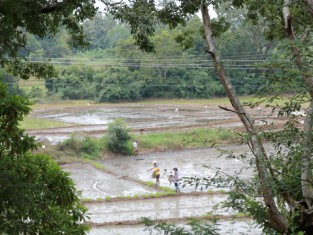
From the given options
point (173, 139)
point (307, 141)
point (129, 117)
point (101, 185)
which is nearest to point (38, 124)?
point (129, 117)

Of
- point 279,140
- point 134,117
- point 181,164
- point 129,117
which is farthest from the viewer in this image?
point 134,117

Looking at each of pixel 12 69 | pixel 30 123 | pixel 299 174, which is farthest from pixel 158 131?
pixel 299 174

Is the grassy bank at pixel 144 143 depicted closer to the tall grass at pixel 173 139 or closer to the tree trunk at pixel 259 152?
the tall grass at pixel 173 139

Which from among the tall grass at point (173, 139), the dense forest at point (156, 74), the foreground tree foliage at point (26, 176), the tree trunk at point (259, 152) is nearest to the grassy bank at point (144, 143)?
the tall grass at point (173, 139)

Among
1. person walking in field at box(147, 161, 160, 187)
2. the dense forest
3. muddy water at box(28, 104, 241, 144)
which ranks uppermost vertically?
the dense forest

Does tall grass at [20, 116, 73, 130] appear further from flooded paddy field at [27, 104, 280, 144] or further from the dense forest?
the dense forest

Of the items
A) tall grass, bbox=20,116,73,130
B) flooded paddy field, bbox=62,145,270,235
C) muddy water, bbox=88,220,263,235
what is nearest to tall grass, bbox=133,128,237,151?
flooded paddy field, bbox=62,145,270,235

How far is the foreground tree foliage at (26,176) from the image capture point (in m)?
5.76

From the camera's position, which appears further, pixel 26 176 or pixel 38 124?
pixel 38 124

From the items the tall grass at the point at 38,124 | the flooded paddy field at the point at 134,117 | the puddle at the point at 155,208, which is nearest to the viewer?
the puddle at the point at 155,208

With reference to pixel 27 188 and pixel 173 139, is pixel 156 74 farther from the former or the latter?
pixel 27 188

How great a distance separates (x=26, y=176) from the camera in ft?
21.6

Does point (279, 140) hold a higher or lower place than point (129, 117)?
higher

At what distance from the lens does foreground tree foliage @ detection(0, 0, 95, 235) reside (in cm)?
576
